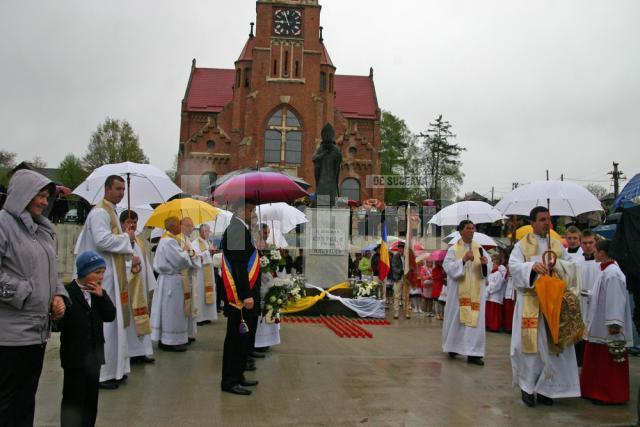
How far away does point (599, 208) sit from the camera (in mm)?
7895

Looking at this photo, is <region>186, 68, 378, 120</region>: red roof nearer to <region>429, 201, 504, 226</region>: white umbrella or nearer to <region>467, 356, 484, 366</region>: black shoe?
<region>429, 201, 504, 226</region>: white umbrella

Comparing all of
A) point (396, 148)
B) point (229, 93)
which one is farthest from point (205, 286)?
point (396, 148)

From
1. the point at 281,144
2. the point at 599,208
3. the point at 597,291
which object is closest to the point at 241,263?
the point at 597,291

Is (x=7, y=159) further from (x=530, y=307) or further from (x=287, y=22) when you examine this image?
(x=530, y=307)

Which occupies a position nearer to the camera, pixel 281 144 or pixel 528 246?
pixel 528 246

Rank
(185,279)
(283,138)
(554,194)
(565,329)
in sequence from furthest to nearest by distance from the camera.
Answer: (283,138)
(185,279)
(554,194)
(565,329)

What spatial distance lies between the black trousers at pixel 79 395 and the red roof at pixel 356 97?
50772mm

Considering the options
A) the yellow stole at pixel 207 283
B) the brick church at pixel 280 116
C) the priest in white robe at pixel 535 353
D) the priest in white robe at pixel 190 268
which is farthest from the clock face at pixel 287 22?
the priest in white robe at pixel 535 353

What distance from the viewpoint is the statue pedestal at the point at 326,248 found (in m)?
14.0

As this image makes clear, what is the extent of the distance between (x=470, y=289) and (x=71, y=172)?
53.7 m

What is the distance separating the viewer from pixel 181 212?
9.70 metres

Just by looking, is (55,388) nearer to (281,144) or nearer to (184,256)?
(184,256)

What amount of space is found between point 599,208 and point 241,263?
203 inches

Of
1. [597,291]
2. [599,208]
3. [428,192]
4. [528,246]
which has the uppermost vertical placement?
[428,192]
